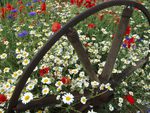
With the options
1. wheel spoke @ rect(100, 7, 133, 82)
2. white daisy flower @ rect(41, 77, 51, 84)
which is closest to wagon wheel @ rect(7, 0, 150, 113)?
wheel spoke @ rect(100, 7, 133, 82)

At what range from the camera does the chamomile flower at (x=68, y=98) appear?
1.92 m

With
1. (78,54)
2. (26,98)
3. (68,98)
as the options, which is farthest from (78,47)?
(26,98)

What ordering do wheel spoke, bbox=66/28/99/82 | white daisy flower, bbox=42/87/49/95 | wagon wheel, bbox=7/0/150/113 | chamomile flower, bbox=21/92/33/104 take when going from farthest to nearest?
white daisy flower, bbox=42/87/49/95, chamomile flower, bbox=21/92/33/104, wheel spoke, bbox=66/28/99/82, wagon wheel, bbox=7/0/150/113

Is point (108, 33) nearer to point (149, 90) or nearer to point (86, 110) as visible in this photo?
point (149, 90)

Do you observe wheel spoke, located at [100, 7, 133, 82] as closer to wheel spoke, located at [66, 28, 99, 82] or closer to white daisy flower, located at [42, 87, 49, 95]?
wheel spoke, located at [66, 28, 99, 82]

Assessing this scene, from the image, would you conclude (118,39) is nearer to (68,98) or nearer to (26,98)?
(68,98)

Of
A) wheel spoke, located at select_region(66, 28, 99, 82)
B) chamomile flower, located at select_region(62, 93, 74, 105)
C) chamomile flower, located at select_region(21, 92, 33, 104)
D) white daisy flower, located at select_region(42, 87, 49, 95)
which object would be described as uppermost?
wheel spoke, located at select_region(66, 28, 99, 82)

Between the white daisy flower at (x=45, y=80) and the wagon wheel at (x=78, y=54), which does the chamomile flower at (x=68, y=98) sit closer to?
the wagon wheel at (x=78, y=54)

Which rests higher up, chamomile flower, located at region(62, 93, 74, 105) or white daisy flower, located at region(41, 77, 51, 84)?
white daisy flower, located at region(41, 77, 51, 84)

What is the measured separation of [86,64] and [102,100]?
0.36 meters

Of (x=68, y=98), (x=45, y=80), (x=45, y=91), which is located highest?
(x=45, y=80)

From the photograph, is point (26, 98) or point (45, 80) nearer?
point (26, 98)

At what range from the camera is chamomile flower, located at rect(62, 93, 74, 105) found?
192cm

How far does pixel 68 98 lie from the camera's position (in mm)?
1963
